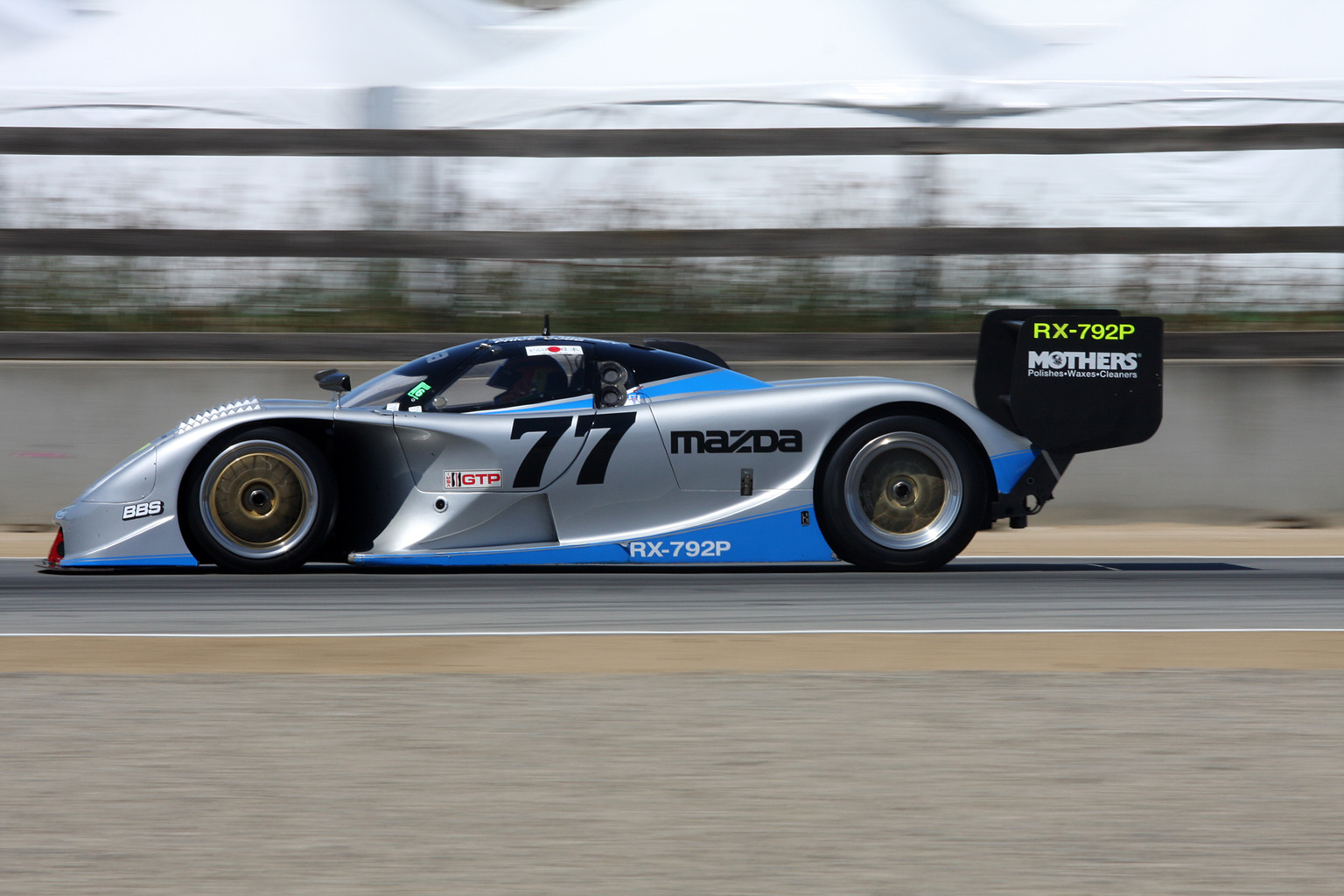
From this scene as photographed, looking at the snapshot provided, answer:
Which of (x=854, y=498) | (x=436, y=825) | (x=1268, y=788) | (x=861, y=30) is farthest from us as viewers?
(x=861, y=30)

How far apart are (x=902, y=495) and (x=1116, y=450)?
305 cm

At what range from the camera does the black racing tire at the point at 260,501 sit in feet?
22.2

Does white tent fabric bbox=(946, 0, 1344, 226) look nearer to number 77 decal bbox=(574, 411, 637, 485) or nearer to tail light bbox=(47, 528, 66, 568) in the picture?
number 77 decal bbox=(574, 411, 637, 485)

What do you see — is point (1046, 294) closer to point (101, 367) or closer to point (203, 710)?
point (101, 367)

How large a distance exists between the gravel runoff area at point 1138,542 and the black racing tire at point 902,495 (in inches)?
51.6

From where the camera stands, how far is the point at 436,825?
11.0 feet

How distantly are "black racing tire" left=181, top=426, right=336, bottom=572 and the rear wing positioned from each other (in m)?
3.35

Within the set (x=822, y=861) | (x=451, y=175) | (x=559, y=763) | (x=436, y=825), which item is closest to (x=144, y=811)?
(x=436, y=825)

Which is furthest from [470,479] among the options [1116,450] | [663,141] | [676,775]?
[1116,450]

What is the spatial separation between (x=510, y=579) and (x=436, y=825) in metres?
3.81

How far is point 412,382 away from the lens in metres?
7.13

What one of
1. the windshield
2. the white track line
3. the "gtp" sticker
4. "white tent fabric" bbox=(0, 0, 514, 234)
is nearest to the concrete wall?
"white tent fabric" bbox=(0, 0, 514, 234)

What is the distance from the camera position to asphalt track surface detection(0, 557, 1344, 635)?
5.82 meters

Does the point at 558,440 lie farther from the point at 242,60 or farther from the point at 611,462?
the point at 242,60
